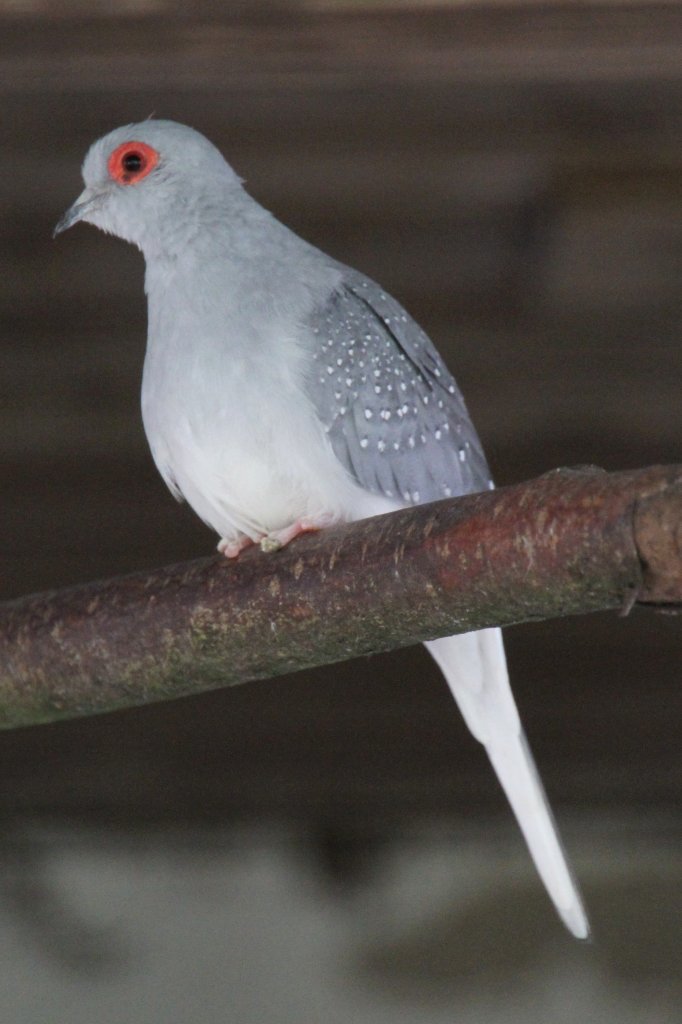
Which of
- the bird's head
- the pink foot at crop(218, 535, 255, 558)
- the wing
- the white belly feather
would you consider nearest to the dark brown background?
the bird's head

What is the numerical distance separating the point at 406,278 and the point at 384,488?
1.98 ft

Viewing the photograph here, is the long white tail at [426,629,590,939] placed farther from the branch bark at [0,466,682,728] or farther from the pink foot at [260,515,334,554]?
the branch bark at [0,466,682,728]

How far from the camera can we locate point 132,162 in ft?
7.10

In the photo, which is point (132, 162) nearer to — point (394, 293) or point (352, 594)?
point (394, 293)

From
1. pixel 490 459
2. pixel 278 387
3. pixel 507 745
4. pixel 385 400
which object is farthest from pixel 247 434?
pixel 490 459

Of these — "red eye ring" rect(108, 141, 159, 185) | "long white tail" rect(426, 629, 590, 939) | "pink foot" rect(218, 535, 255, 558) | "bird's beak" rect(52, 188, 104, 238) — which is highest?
"red eye ring" rect(108, 141, 159, 185)

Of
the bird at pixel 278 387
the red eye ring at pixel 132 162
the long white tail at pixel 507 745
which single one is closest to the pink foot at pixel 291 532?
the bird at pixel 278 387

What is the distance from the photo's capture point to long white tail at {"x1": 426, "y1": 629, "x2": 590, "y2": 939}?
2033 millimetres

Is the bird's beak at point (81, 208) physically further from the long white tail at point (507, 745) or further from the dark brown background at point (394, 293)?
the long white tail at point (507, 745)

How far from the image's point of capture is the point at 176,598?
1.84 metres

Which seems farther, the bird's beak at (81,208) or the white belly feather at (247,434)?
the bird's beak at (81,208)

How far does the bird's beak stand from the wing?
1.20 ft

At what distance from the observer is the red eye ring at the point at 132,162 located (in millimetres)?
2145

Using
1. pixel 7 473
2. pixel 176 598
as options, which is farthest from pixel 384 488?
pixel 7 473
